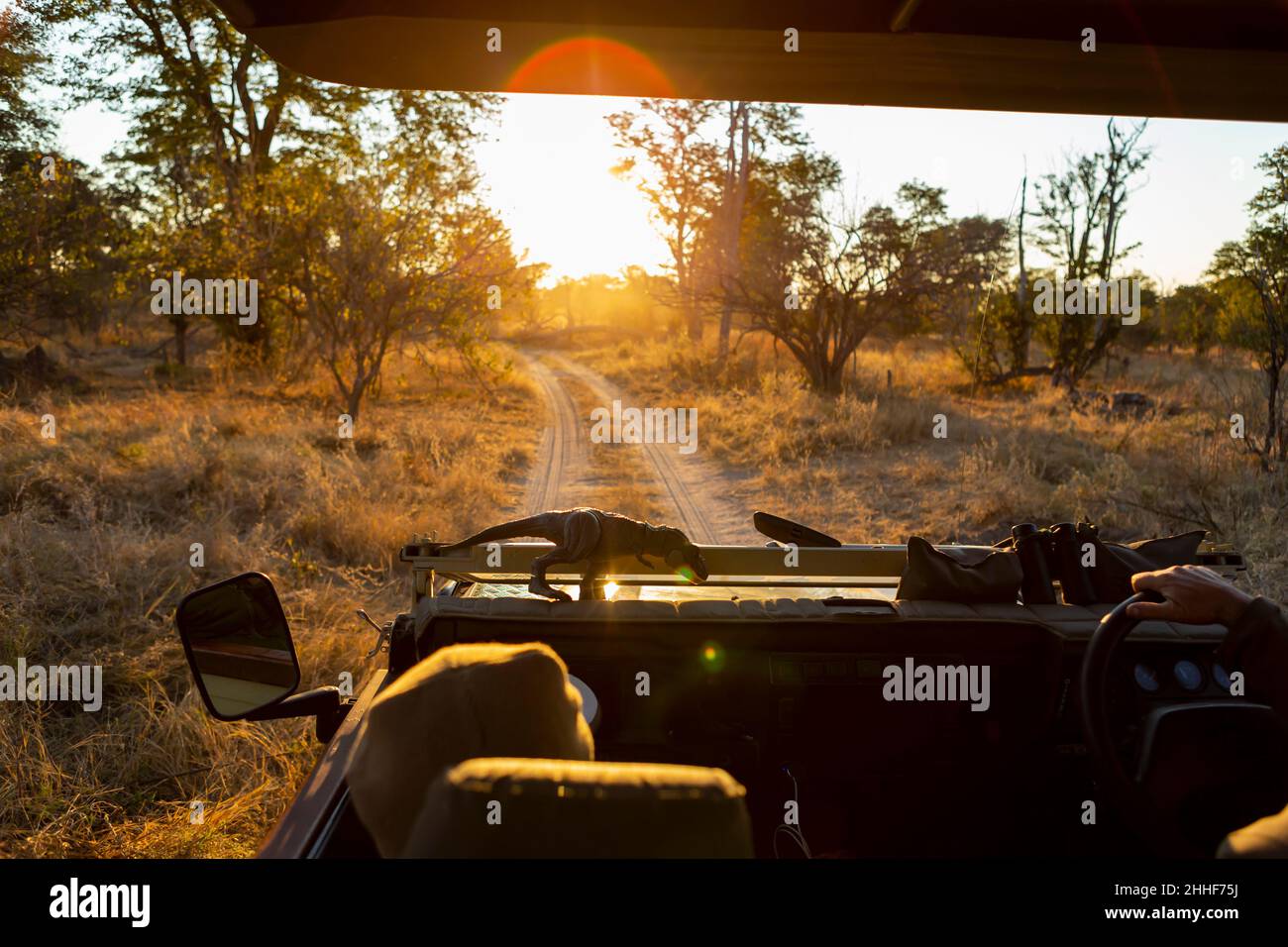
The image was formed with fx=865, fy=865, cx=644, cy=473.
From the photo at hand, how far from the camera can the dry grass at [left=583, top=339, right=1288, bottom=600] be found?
7.32 m

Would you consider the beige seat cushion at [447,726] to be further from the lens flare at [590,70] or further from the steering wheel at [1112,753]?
the lens flare at [590,70]

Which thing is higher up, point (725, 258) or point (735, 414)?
point (725, 258)

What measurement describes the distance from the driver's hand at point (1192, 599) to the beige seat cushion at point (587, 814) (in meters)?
0.95

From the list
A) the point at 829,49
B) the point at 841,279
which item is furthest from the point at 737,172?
the point at 829,49

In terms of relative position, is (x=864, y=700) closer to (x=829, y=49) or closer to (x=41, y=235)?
(x=829, y=49)

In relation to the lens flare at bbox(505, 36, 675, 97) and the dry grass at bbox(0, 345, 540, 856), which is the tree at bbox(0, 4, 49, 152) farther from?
the lens flare at bbox(505, 36, 675, 97)

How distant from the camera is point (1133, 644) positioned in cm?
193

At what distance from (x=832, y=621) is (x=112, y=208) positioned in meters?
19.7

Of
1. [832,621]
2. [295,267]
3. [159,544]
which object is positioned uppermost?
[295,267]

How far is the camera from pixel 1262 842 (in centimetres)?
85

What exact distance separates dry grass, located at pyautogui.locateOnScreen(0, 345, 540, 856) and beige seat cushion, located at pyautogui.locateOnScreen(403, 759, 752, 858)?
111 inches
